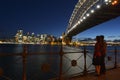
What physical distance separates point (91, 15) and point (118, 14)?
6.46 m

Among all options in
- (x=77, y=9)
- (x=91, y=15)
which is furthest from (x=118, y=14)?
(x=77, y=9)

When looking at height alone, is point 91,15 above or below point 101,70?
above

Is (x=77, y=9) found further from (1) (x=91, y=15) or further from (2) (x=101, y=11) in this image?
(2) (x=101, y=11)

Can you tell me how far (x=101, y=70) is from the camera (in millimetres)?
9078

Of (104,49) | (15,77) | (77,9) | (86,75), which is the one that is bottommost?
(15,77)

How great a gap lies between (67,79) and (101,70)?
1863mm

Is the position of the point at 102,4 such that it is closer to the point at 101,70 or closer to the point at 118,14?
the point at 118,14

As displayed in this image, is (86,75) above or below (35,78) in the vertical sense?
above

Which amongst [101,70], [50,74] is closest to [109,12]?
[50,74]

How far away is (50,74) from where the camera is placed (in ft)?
83.3

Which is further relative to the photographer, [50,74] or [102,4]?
[102,4]

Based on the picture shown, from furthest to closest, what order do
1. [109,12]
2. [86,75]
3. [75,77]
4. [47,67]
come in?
[109,12]
[86,75]
[75,77]
[47,67]

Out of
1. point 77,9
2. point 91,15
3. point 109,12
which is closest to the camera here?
point 109,12

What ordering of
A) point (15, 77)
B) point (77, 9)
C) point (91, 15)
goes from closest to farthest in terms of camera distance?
point (15, 77) < point (91, 15) < point (77, 9)
